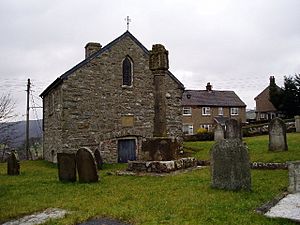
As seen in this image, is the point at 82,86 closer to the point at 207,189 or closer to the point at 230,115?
the point at 207,189

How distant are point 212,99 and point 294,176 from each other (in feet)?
152

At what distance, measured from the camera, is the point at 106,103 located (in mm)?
20453

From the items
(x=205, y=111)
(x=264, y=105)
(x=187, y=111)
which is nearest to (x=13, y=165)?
(x=187, y=111)

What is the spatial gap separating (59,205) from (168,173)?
500cm

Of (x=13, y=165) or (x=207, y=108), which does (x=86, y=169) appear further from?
(x=207, y=108)

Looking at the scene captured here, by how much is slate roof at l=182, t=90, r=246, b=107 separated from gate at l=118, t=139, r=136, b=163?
29.2 m

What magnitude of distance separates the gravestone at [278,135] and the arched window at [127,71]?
9335 millimetres

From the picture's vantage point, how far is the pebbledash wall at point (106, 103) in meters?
19.2

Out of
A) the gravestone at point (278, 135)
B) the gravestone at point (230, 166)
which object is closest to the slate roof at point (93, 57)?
the gravestone at point (278, 135)

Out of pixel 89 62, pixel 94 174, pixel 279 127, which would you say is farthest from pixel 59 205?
pixel 89 62

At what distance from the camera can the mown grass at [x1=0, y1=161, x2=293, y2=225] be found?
6.21 m

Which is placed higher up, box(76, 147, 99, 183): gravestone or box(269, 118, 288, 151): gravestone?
box(269, 118, 288, 151): gravestone

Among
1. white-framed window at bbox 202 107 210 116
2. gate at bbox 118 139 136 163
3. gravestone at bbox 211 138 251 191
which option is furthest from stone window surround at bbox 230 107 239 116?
gravestone at bbox 211 138 251 191

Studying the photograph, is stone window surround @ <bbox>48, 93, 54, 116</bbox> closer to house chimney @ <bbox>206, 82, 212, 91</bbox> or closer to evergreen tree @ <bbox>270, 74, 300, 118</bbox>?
A: evergreen tree @ <bbox>270, 74, 300, 118</bbox>
